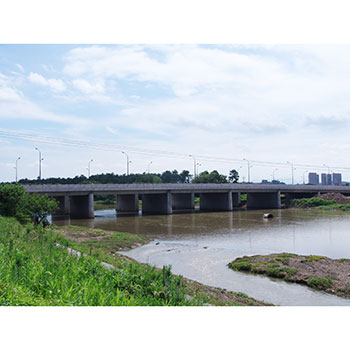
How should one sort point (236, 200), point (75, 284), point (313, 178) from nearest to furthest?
point (75, 284)
point (236, 200)
point (313, 178)

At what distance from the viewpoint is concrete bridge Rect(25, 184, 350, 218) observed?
196 ft

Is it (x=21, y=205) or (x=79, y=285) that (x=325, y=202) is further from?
(x=79, y=285)

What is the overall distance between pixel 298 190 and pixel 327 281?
77011mm

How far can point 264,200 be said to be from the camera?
8850cm

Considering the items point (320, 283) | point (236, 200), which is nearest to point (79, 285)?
point (320, 283)

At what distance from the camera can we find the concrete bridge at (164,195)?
5975cm

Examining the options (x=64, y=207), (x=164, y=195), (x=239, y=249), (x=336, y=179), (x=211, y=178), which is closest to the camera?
(x=239, y=249)

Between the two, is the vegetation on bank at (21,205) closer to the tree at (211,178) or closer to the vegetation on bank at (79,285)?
the vegetation on bank at (79,285)

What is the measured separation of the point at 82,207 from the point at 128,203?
51.1 ft

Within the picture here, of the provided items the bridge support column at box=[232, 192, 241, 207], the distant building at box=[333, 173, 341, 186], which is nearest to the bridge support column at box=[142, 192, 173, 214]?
the bridge support column at box=[232, 192, 241, 207]

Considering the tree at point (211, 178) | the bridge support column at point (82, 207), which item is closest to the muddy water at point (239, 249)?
the bridge support column at point (82, 207)

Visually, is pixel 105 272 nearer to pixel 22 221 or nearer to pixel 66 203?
pixel 22 221

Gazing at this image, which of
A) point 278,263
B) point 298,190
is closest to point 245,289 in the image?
point 278,263

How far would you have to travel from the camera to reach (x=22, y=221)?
105ft
